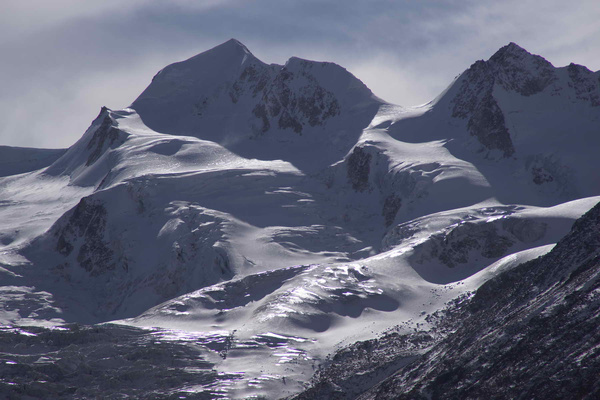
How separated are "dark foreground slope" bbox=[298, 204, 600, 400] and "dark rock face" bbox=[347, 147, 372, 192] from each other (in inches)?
2585

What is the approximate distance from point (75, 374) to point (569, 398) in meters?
43.3

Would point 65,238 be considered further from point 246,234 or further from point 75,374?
point 75,374

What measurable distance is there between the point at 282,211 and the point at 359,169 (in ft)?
46.6

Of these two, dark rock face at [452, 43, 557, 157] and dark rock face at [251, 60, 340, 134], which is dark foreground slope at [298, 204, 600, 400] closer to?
dark rock face at [452, 43, 557, 157]

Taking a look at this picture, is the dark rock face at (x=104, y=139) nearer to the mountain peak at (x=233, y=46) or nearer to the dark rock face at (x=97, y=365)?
the mountain peak at (x=233, y=46)

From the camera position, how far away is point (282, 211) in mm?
109562

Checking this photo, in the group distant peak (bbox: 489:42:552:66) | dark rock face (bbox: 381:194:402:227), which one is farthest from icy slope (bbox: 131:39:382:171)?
distant peak (bbox: 489:42:552:66)

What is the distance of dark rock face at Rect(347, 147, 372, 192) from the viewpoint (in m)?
116

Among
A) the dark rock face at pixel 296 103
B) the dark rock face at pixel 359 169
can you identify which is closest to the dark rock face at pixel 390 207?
the dark rock face at pixel 359 169

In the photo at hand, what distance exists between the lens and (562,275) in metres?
43.4

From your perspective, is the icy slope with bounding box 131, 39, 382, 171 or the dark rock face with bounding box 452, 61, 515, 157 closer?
the dark rock face with bounding box 452, 61, 515, 157

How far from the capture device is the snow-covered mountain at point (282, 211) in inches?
2884

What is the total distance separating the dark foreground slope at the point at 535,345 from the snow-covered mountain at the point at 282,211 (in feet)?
49.8

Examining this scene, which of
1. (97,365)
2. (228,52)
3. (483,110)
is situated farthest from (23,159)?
(97,365)
